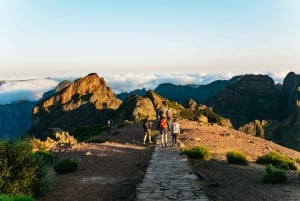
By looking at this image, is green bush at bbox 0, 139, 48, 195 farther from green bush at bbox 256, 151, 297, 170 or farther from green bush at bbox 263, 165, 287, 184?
green bush at bbox 256, 151, 297, 170


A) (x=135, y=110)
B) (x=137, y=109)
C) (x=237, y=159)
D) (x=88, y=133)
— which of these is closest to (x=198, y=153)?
(x=237, y=159)

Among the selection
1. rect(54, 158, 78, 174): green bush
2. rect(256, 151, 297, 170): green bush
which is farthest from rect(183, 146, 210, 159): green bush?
rect(54, 158, 78, 174): green bush

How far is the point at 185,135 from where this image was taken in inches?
1428

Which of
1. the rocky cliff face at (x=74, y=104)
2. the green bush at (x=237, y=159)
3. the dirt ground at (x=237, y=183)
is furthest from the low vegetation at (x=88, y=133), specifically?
the rocky cliff face at (x=74, y=104)

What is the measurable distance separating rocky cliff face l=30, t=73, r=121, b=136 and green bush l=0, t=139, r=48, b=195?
140 meters

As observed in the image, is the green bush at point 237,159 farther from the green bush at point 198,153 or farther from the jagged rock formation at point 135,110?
the jagged rock formation at point 135,110

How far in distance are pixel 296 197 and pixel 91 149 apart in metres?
14.8

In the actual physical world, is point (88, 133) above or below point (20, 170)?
below

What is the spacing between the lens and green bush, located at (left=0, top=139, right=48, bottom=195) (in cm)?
1310

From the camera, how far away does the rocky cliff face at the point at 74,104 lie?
161375 mm

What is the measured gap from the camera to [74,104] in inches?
7096

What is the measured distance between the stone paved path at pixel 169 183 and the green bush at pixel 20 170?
300cm

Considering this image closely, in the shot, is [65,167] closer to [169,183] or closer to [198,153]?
[169,183]

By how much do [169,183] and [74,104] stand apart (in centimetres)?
16793
